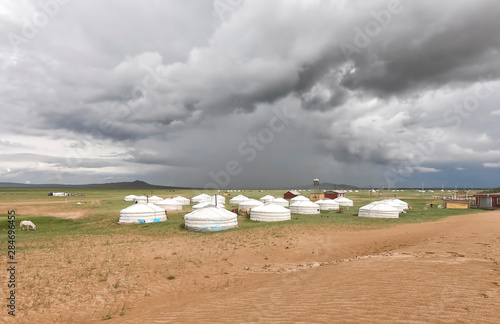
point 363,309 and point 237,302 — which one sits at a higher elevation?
point 363,309

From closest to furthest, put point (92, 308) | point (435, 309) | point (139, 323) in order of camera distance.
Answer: point (435, 309) → point (139, 323) → point (92, 308)

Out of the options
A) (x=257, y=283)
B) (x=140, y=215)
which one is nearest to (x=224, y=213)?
(x=140, y=215)

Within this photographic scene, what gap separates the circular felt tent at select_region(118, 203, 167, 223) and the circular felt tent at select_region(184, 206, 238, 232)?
10.6 m

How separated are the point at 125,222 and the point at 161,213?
5165 millimetres

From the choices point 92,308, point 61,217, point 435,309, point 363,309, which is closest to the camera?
point 435,309

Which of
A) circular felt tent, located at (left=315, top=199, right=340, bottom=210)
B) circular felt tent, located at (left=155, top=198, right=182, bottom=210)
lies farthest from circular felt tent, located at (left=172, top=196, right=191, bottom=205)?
circular felt tent, located at (left=315, top=199, right=340, bottom=210)

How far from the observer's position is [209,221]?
102 feet

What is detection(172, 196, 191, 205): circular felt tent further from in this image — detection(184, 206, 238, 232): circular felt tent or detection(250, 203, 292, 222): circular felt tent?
detection(184, 206, 238, 232): circular felt tent

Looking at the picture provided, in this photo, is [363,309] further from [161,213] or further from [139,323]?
[161,213]

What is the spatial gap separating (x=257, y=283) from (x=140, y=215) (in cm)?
3064

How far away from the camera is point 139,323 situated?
8898 millimetres

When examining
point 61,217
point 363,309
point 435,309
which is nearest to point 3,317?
point 363,309

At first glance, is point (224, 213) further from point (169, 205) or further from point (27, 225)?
point (169, 205)

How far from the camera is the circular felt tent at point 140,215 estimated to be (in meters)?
38.9
